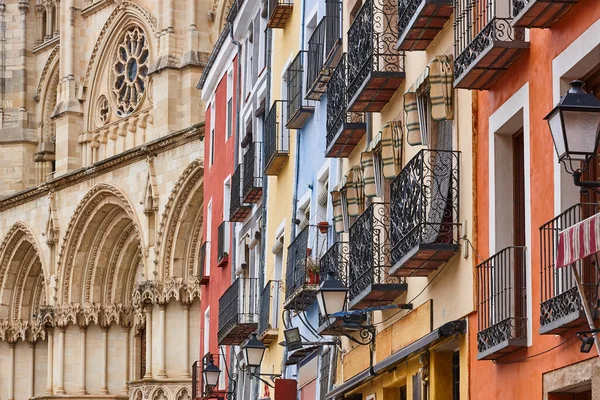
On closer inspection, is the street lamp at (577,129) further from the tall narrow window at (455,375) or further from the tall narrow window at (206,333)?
the tall narrow window at (206,333)

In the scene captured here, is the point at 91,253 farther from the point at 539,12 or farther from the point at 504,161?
the point at 539,12

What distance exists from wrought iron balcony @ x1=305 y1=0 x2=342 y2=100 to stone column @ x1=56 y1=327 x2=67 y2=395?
29281 millimetres

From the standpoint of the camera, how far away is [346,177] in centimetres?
1817

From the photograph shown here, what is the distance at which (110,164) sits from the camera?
1882 inches

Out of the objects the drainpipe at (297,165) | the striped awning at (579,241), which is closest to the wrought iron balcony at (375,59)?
the drainpipe at (297,165)

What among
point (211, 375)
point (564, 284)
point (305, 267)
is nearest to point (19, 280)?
point (211, 375)

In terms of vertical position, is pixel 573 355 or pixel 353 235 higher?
pixel 353 235

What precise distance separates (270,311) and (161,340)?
63.1 ft

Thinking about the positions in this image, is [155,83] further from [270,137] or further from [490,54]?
[490,54]

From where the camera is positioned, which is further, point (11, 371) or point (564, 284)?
point (11, 371)

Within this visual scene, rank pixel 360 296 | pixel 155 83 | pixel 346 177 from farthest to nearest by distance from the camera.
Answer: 1. pixel 155 83
2. pixel 346 177
3. pixel 360 296

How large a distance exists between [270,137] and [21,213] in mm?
29416

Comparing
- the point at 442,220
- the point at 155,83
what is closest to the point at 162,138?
the point at 155,83

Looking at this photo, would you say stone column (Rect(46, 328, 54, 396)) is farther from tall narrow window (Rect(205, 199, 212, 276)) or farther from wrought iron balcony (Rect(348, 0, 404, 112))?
wrought iron balcony (Rect(348, 0, 404, 112))
